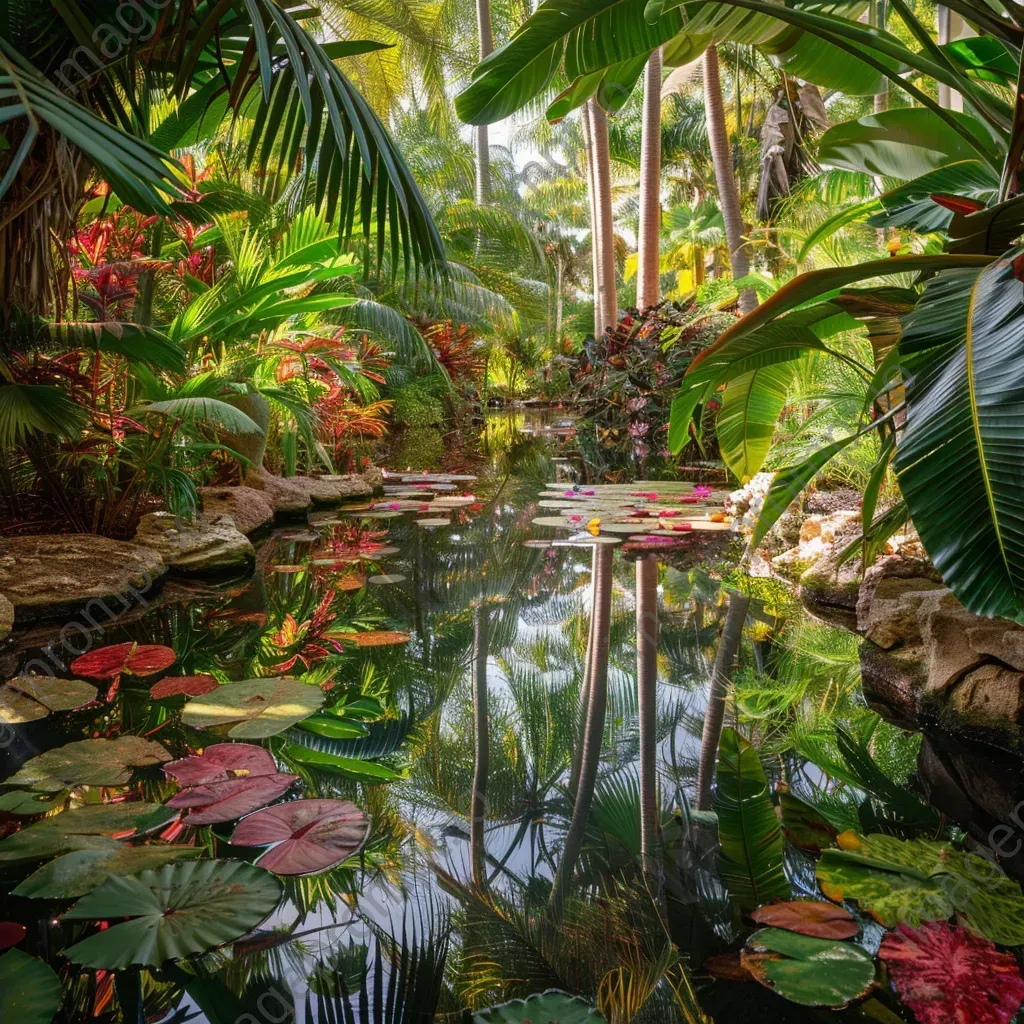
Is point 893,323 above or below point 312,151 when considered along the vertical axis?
below

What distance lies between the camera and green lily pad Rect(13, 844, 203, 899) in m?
1.29

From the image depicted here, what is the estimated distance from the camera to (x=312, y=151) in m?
2.48

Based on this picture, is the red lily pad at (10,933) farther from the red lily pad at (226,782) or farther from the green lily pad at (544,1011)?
the green lily pad at (544,1011)

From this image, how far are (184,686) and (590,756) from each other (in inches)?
47.1

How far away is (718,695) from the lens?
2.26 m

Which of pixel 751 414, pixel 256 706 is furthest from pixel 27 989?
pixel 751 414

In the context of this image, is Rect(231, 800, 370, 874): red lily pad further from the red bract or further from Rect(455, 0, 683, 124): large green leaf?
Rect(455, 0, 683, 124): large green leaf

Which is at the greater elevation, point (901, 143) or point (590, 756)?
point (901, 143)

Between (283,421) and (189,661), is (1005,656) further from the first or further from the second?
(283,421)

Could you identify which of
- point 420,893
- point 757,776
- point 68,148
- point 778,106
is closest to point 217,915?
point 420,893

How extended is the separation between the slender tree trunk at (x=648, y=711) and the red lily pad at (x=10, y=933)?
101 centimetres

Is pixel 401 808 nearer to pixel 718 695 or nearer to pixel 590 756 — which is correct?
pixel 590 756

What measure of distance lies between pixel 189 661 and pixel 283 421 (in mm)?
4171

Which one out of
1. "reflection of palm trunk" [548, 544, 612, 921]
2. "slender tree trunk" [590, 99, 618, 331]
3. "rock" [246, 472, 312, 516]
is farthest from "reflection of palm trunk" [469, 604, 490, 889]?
"slender tree trunk" [590, 99, 618, 331]
